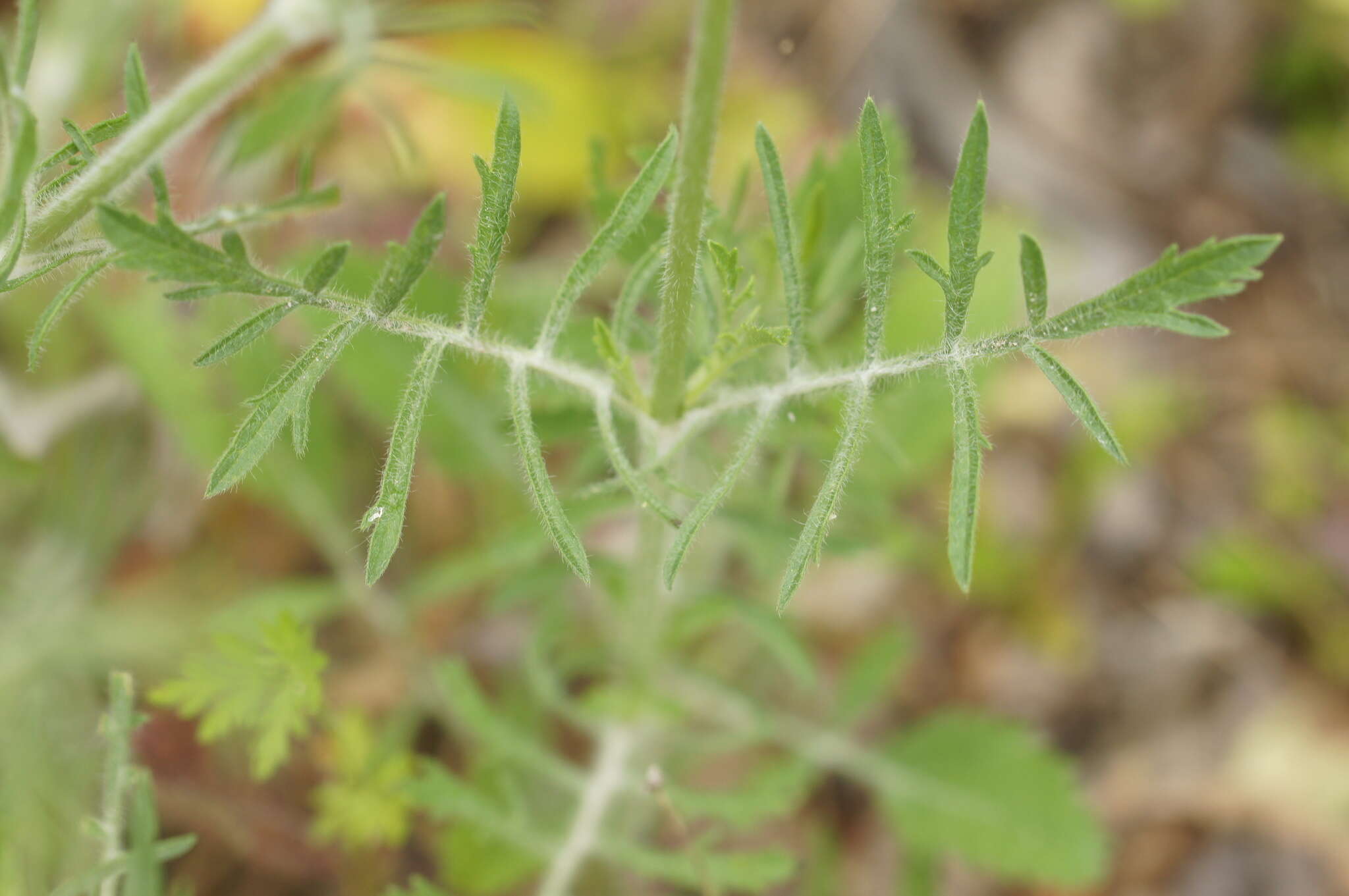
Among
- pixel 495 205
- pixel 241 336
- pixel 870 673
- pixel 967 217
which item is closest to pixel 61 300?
pixel 241 336

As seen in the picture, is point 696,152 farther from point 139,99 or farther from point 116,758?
point 116,758

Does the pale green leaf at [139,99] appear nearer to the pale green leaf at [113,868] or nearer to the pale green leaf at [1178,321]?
the pale green leaf at [113,868]

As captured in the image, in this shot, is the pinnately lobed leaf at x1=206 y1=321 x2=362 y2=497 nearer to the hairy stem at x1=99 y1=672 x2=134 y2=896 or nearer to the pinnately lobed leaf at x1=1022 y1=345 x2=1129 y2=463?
the hairy stem at x1=99 y1=672 x2=134 y2=896

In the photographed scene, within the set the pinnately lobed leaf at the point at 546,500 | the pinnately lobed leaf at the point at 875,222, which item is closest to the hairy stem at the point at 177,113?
the pinnately lobed leaf at the point at 546,500

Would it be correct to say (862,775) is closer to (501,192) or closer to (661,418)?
(661,418)

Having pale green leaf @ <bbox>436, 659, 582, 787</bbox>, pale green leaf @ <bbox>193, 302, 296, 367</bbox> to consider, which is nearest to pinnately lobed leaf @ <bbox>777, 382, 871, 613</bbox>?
pale green leaf @ <bbox>193, 302, 296, 367</bbox>

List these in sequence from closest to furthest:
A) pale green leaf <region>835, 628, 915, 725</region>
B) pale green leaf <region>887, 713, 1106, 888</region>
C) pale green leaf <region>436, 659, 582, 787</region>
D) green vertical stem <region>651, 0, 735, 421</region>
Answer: green vertical stem <region>651, 0, 735, 421</region> < pale green leaf <region>436, 659, 582, 787</region> < pale green leaf <region>887, 713, 1106, 888</region> < pale green leaf <region>835, 628, 915, 725</region>
